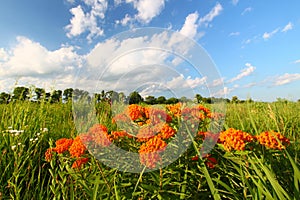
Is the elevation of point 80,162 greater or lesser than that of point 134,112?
lesser

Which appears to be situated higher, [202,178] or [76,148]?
[76,148]

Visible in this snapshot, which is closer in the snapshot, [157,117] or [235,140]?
[235,140]

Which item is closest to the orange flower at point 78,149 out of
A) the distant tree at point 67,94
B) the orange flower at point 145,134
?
the orange flower at point 145,134

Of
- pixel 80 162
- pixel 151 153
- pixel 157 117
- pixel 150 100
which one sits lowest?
pixel 80 162

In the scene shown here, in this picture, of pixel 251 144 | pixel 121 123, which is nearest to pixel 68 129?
pixel 121 123

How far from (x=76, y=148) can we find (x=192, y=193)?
0.71 metres

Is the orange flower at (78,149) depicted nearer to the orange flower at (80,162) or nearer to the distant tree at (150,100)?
the orange flower at (80,162)

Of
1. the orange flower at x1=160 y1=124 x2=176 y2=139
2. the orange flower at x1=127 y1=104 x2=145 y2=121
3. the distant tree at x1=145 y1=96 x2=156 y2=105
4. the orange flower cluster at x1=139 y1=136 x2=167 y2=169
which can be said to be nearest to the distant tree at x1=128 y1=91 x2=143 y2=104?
the distant tree at x1=145 y1=96 x2=156 y2=105

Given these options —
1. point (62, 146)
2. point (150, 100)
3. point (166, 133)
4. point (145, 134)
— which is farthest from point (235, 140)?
point (62, 146)

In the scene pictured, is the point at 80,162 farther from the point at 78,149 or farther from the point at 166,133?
the point at 166,133

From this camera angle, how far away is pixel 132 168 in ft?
4.10

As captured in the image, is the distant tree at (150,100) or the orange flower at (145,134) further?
the distant tree at (150,100)

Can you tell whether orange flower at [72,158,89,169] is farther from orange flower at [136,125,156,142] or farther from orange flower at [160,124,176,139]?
orange flower at [160,124,176,139]

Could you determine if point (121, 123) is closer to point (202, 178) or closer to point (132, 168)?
point (132, 168)
